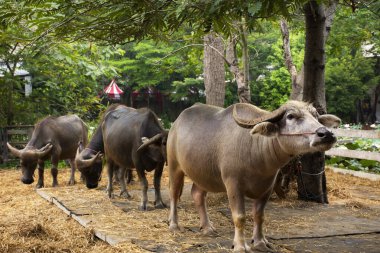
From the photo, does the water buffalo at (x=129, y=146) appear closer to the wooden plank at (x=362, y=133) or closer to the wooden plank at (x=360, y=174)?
the wooden plank at (x=362, y=133)

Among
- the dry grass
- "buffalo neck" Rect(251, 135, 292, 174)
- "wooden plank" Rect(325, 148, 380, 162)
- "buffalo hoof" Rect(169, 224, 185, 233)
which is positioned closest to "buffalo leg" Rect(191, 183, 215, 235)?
"buffalo hoof" Rect(169, 224, 185, 233)

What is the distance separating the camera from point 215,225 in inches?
271

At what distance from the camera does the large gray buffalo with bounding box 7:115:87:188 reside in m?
11.0

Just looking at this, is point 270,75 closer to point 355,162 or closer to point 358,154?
point 355,162

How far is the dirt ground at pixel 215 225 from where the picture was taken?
231 inches

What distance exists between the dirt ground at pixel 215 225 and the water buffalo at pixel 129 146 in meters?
0.55

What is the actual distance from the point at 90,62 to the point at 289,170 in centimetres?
939

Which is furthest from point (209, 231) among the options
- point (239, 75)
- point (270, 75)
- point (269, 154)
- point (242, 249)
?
point (270, 75)

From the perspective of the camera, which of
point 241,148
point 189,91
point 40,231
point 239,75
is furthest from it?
point 189,91

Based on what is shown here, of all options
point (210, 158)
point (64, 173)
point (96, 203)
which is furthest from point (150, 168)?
point (64, 173)

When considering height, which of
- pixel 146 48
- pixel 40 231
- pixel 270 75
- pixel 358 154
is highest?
pixel 146 48

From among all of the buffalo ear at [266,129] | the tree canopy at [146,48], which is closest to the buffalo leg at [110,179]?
the tree canopy at [146,48]

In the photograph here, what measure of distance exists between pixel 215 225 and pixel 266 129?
2.32 meters

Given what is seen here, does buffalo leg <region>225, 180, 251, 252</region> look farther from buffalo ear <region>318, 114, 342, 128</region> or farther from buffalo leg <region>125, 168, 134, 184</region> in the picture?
buffalo leg <region>125, 168, 134, 184</region>
